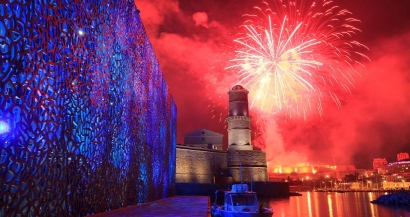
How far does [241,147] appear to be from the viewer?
36844mm

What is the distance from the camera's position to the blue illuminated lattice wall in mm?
4527

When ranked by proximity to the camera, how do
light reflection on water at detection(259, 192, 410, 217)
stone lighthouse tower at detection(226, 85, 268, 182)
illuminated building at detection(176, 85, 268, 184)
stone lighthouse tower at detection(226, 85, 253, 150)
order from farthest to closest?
stone lighthouse tower at detection(226, 85, 253, 150) < stone lighthouse tower at detection(226, 85, 268, 182) < illuminated building at detection(176, 85, 268, 184) < light reflection on water at detection(259, 192, 410, 217)

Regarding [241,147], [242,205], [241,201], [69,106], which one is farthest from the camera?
[241,147]

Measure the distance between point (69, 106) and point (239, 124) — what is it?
103 ft

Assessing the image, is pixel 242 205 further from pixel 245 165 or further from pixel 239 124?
pixel 239 124

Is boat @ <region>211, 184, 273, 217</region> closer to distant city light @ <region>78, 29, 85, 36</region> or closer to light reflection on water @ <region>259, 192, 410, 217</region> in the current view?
light reflection on water @ <region>259, 192, 410, 217</region>

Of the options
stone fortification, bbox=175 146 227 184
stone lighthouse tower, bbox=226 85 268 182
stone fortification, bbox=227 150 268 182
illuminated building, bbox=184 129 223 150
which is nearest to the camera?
stone fortification, bbox=175 146 227 184

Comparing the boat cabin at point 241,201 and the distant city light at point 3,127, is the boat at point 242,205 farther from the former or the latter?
the distant city light at point 3,127

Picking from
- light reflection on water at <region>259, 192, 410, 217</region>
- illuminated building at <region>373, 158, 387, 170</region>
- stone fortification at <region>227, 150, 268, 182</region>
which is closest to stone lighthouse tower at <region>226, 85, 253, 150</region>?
stone fortification at <region>227, 150, 268, 182</region>

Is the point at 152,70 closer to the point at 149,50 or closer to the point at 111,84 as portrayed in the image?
the point at 149,50

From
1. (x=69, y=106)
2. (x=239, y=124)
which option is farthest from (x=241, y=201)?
(x=239, y=124)

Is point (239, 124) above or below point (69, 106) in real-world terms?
above

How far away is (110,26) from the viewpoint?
8383 millimetres

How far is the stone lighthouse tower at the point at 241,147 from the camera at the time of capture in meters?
36.4
